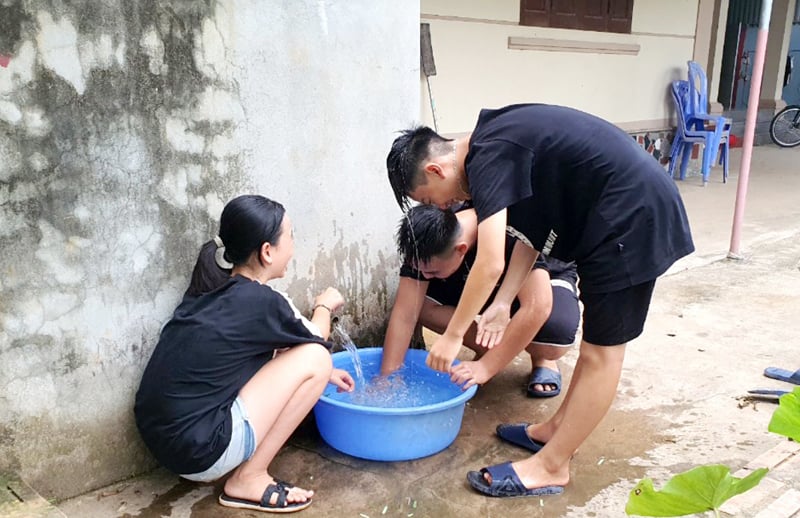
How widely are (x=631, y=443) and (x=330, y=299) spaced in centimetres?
120

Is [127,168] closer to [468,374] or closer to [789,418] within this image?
[468,374]

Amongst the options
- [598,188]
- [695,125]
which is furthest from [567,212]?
[695,125]

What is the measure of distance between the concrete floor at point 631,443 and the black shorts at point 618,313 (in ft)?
1.72

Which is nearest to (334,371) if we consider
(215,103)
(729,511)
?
(215,103)

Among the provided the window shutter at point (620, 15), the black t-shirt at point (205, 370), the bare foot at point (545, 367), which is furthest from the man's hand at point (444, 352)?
the window shutter at point (620, 15)

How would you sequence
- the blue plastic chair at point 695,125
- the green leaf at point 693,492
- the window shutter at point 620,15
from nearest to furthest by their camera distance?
the green leaf at point 693,492
the window shutter at point 620,15
the blue plastic chair at point 695,125

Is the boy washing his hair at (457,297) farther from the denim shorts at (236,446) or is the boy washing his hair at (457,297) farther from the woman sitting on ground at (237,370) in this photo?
the denim shorts at (236,446)

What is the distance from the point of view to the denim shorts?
1.96 m

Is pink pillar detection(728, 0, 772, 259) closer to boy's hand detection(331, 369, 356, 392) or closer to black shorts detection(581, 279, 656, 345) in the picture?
black shorts detection(581, 279, 656, 345)

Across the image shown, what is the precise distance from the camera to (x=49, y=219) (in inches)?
75.2

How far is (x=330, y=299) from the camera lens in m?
2.48

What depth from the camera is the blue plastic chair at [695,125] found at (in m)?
7.46

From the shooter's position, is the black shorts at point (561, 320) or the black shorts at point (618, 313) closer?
the black shorts at point (618, 313)

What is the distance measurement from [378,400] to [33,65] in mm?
1589
